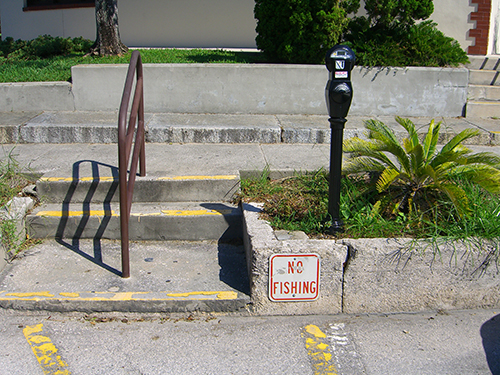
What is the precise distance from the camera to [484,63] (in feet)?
25.4

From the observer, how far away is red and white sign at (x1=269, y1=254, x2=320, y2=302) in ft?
10.8

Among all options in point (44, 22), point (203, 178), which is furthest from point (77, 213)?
point (44, 22)

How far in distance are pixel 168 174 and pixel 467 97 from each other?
470cm

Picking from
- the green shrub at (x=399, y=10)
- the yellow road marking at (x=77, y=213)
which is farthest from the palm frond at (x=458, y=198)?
the green shrub at (x=399, y=10)

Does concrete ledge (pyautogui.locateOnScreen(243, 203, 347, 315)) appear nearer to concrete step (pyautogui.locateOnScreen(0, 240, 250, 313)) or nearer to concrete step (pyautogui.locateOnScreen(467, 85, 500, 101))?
concrete step (pyautogui.locateOnScreen(0, 240, 250, 313))

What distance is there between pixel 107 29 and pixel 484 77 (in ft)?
19.7

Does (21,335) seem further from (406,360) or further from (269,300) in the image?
(406,360)

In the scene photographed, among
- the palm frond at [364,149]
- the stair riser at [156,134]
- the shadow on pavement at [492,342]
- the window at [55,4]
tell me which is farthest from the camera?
the window at [55,4]

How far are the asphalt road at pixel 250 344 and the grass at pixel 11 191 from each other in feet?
2.40

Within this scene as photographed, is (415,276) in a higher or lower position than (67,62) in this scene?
lower

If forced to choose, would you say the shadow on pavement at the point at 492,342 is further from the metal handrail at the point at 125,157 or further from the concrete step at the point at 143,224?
the metal handrail at the point at 125,157

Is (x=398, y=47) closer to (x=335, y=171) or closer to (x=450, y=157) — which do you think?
(x=450, y=157)

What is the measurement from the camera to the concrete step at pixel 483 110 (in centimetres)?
687

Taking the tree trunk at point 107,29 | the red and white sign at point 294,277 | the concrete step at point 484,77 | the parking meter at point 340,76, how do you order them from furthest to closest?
1. the tree trunk at point 107,29
2. the concrete step at point 484,77
3. the red and white sign at point 294,277
4. the parking meter at point 340,76
